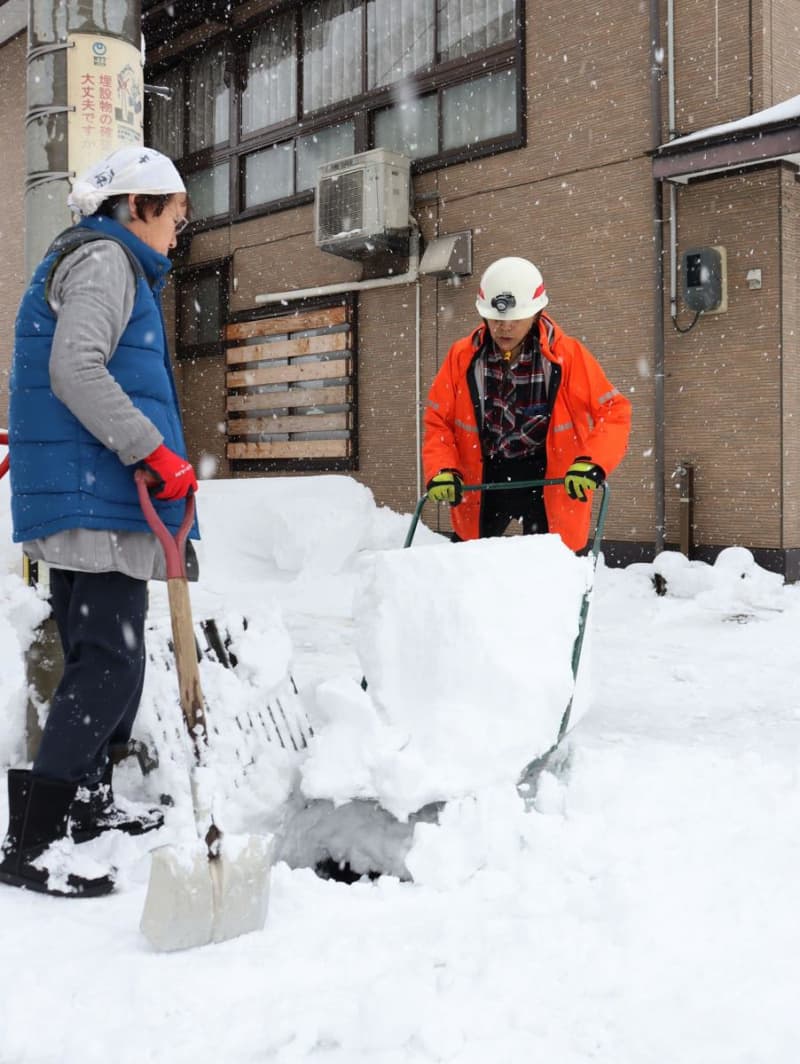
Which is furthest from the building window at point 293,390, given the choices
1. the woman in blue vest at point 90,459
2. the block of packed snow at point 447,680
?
the woman in blue vest at point 90,459

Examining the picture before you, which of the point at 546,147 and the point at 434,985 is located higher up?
the point at 546,147

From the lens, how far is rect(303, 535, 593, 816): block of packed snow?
2.76 meters

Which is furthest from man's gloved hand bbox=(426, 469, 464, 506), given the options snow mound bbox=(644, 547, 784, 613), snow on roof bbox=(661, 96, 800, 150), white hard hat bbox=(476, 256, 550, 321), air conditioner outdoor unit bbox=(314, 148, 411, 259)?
air conditioner outdoor unit bbox=(314, 148, 411, 259)

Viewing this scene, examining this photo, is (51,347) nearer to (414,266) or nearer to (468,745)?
(468,745)

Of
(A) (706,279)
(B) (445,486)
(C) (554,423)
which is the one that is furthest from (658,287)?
(B) (445,486)

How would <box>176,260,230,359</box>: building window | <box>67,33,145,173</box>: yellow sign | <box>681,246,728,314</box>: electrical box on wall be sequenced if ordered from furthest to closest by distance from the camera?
<box>176,260,230,359</box>: building window, <box>681,246,728,314</box>: electrical box on wall, <box>67,33,145,173</box>: yellow sign

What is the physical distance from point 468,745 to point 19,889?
3.98 feet

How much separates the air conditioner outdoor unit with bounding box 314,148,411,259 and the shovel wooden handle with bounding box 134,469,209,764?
316 inches

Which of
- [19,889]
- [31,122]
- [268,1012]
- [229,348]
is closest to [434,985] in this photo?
[268,1012]

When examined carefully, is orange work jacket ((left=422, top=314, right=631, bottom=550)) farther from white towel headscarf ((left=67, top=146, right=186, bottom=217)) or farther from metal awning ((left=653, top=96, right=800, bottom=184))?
metal awning ((left=653, top=96, right=800, bottom=184))

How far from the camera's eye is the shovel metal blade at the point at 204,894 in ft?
6.91

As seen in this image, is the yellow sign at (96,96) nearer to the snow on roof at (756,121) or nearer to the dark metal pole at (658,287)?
the snow on roof at (756,121)

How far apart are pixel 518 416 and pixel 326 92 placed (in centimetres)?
851

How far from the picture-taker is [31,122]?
12.4 ft
